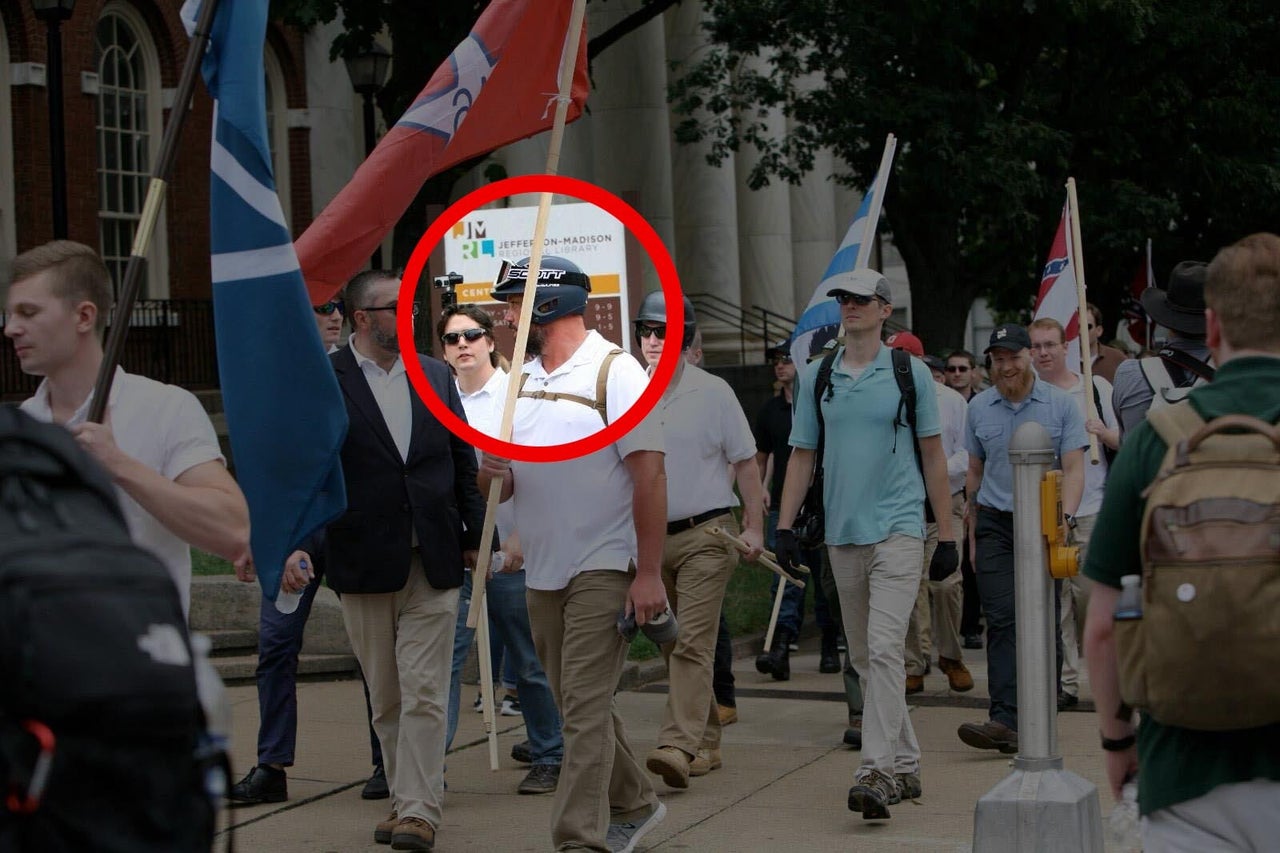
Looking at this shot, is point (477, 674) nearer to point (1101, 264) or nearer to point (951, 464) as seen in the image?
point (951, 464)

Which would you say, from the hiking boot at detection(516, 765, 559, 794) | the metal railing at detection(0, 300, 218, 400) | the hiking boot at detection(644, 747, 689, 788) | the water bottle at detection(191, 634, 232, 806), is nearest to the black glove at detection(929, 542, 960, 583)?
the hiking boot at detection(644, 747, 689, 788)

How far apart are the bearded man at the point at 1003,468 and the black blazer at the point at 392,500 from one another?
9.15 feet

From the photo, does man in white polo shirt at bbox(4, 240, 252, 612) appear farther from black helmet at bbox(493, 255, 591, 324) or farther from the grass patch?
the grass patch

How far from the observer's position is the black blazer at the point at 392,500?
6.93m

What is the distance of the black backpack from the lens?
2.58m

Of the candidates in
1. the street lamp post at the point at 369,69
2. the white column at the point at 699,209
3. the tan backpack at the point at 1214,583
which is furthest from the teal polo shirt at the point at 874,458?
the white column at the point at 699,209

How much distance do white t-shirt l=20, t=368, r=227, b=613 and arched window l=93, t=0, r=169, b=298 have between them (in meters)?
21.1

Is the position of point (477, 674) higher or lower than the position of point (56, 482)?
lower

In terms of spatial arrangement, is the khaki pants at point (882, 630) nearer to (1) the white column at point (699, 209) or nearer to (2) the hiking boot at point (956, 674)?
(2) the hiking boot at point (956, 674)

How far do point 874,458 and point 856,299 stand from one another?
25.5 inches

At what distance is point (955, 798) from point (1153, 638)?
4.60m

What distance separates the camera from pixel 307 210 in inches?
1079

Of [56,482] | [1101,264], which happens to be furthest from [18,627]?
[1101,264]

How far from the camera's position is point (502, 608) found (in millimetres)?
8406
